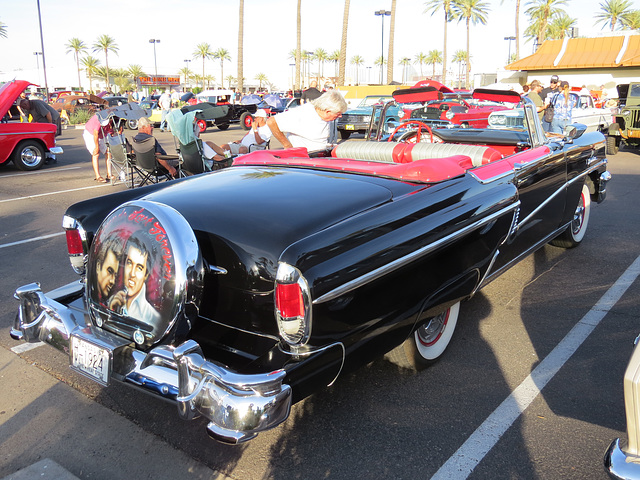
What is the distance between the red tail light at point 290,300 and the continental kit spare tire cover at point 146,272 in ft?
1.32

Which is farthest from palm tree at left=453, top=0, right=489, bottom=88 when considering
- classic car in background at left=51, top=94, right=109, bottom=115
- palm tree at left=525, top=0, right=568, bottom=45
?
classic car in background at left=51, top=94, right=109, bottom=115

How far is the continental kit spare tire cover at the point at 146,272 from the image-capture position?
2271mm

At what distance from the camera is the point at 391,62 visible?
30328mm

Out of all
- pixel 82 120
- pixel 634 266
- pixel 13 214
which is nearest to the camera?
pixel 634 266

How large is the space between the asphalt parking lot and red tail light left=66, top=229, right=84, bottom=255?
30.9 inches

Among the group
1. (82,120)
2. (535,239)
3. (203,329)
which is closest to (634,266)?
(535,239)

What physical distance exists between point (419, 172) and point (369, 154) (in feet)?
3.27

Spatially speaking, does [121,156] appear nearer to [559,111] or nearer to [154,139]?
[154,139]

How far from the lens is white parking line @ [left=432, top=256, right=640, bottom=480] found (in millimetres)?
2402

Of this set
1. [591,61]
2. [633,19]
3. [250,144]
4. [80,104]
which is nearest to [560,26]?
[633,19]

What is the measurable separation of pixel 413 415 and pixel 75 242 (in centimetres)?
213

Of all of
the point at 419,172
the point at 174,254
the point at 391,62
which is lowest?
the point at 174,254

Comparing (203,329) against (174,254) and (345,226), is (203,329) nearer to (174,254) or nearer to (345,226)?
→ (174,254)

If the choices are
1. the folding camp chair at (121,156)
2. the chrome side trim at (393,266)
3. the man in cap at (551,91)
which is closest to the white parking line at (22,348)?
the chrome side trim at (393,266)
